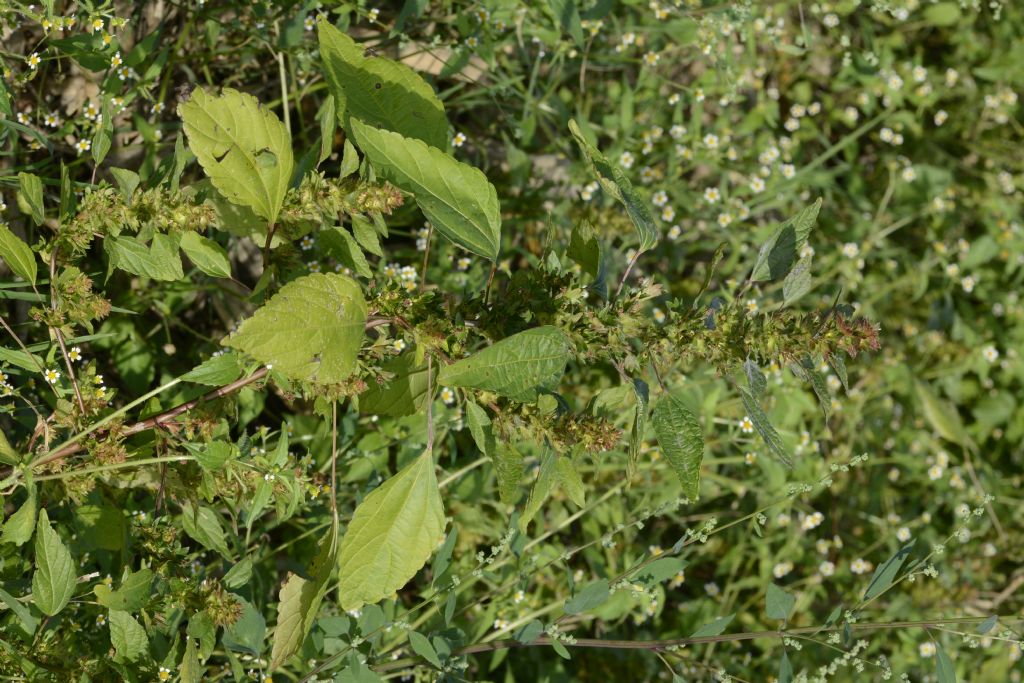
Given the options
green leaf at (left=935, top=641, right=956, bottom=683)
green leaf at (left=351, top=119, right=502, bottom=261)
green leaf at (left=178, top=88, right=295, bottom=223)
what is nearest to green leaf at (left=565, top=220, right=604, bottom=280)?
green leaf at (left=351, top=119, right=502, bottom=261)

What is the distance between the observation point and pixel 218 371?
76.2 inches

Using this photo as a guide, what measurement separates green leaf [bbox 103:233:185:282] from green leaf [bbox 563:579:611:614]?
1.22m

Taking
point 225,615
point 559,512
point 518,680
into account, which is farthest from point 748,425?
point 225,615

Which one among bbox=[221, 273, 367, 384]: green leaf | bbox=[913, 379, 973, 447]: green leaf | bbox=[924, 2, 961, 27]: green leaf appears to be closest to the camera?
bbox=[221, 273, 367, 384]: green leaf

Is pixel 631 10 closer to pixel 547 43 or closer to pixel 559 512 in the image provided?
pixel 547 43

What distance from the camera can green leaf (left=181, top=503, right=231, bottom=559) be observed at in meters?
2.15

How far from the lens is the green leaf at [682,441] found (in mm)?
1732

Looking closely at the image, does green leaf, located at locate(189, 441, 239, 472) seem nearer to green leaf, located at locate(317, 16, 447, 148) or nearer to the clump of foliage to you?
the clump of foliage

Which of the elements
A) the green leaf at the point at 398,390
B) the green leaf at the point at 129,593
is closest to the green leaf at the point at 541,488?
the green leaf at the point at 398,390

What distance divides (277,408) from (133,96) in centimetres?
106

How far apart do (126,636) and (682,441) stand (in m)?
1.33

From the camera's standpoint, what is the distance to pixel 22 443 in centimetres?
207

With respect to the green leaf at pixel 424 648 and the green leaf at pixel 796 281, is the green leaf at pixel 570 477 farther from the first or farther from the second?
the green leaf at pixel 796 281

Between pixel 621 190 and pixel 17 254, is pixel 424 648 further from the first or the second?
pixel 17 254
